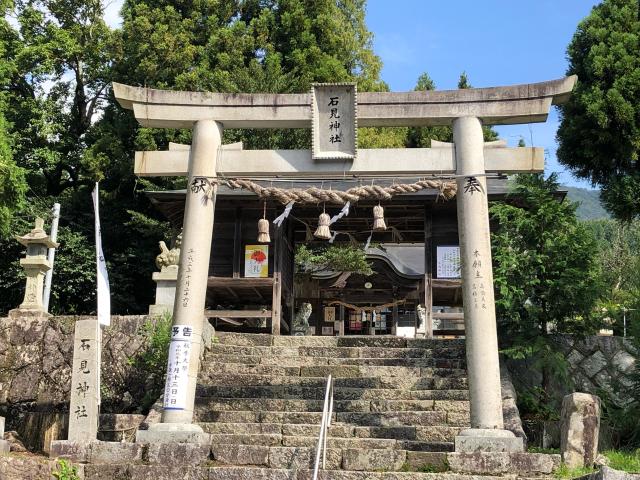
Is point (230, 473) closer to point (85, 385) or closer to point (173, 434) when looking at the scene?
point (173, 434)

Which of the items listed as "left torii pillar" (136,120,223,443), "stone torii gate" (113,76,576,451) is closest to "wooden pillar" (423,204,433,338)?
"stone torii gate" (113,76,576,451)

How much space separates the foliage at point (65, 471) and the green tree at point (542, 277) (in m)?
6.59

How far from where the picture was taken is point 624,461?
31.1ft

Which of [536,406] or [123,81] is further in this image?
[123,81]

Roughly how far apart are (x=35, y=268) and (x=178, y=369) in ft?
24.8

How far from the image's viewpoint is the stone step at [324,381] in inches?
467

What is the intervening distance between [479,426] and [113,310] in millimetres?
16387

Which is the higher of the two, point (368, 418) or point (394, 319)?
point (394, 319)

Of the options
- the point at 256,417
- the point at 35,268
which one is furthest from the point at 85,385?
the point at 35,268

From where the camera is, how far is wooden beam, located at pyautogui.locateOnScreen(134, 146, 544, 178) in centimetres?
1095

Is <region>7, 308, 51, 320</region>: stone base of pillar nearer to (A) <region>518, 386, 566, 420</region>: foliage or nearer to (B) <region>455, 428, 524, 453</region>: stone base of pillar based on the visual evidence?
(A) <region>518, 386, 566, 420</region>: foliage

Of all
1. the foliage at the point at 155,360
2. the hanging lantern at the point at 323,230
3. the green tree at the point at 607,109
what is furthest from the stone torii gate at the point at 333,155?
the green tree at the point at 607,109

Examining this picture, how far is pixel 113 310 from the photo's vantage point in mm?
23844

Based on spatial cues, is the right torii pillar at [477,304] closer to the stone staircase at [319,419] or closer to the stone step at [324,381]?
the stone staircase at [319,419]
